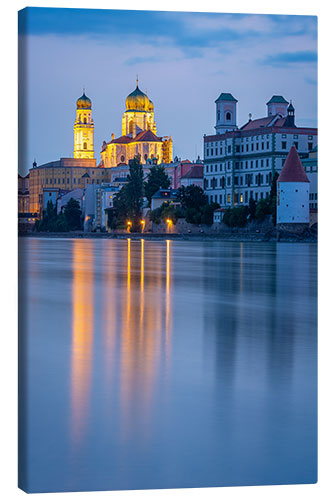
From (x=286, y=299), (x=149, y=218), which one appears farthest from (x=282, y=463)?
(x=149, y=218)

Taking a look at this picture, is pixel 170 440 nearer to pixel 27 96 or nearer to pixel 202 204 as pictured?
pixel 27 96

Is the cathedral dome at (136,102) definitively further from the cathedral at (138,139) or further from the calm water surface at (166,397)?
the calm water surface at (166,397)

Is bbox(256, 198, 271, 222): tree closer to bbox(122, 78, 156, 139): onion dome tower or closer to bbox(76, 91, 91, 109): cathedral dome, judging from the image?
bbox(76, 91, 91, 109): cathedral dome

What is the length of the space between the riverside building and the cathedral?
20.8 m

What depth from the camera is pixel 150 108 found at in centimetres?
7812

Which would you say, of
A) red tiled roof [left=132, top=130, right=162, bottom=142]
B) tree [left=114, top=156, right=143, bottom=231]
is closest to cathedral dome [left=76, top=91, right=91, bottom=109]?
tree [left=114, top=156, right=143, bottom=231]

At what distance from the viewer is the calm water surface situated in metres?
3.15

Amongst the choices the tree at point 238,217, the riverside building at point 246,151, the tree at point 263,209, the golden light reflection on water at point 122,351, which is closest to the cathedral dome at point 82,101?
the golden light reflection on water at point 122,351

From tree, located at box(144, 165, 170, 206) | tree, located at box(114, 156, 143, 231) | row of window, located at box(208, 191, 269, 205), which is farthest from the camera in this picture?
tree, located at box(144, 165, 170, 206)

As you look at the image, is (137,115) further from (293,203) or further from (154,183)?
(293,203)

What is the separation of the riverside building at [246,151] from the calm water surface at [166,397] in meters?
38.3

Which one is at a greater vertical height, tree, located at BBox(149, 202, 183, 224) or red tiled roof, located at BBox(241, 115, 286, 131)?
red tiled roof, located at BBox(241, 115, 286, 131)
